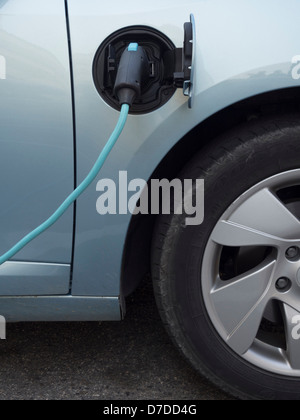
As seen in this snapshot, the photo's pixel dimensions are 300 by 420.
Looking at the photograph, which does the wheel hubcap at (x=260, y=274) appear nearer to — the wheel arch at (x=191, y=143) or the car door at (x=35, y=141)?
the wheel arch at (x=191, y=143)

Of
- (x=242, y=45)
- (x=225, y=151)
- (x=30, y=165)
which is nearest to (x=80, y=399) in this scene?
(x=30, y=165)

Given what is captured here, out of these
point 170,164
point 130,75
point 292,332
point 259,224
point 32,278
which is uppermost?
point 130,75

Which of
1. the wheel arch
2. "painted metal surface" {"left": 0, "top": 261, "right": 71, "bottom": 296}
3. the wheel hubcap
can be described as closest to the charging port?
the wheel arch

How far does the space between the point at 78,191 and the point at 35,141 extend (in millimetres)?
192

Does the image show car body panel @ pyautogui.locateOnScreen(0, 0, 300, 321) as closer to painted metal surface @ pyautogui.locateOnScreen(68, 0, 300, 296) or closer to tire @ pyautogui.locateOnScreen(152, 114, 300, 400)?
painted metal surface @ pyautogui.locateOnScreen(68, 0, 300, 296)

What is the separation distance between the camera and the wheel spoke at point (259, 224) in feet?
5.84

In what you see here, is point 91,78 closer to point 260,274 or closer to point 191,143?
point 191,143

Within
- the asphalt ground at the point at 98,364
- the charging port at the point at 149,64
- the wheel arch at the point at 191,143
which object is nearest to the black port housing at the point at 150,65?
the charging port at the point at 149,64

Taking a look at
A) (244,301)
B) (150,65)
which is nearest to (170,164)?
(150,65)

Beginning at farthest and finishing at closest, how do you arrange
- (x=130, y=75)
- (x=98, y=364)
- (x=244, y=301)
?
1. (x=98, y=364)
2. (x=244, y=301)
3. (x=130, y=75)

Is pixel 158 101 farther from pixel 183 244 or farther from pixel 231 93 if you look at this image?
pixel 183 244

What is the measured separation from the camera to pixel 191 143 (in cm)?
191

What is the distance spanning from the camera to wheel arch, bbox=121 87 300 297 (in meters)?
1.80

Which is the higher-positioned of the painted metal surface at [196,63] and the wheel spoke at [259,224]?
the painted metal surface at [196,63]
